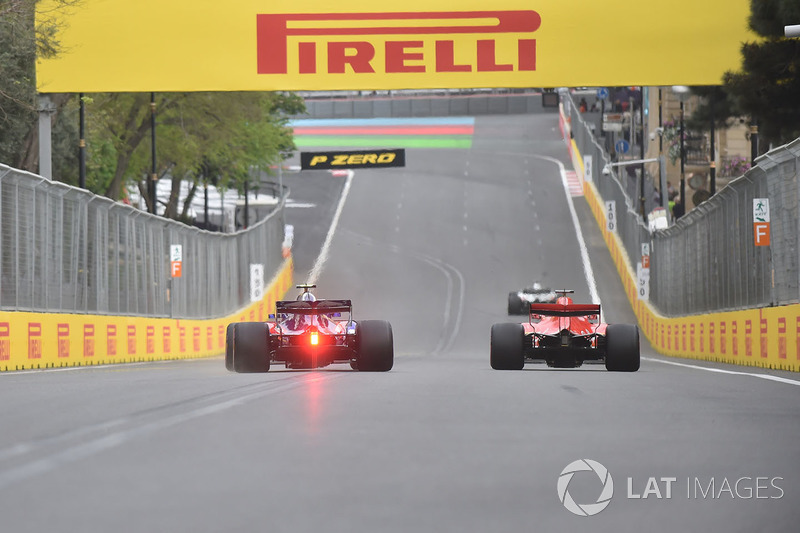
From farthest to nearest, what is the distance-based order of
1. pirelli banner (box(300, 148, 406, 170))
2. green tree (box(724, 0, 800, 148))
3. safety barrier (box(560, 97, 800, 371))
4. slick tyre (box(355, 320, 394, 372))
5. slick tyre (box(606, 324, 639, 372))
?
pirelli banner (box(300, 148, 406, 170)) < green tree (box(724, 0, 800, 148)) < safety barrier (box(560, 97, 800, 371)) < slick tyre (box(606, 324, 639, 372)) < slick tyre (box(355, 320, 394, 372))

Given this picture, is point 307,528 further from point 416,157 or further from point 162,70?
point 416,157

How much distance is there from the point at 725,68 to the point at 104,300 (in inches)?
512

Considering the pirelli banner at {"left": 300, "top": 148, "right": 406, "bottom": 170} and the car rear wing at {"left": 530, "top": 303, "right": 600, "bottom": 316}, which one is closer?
the car rear wing at {"left": 530, "top": 303, "right": 600, "bottom": 316}

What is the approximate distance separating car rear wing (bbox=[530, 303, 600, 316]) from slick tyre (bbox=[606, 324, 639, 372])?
15.7 inches

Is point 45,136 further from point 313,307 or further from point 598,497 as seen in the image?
point 598,497

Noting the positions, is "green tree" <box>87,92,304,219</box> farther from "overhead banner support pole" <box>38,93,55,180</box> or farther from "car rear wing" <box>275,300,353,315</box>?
"car rear wing" <box>275,300,353,315</box>

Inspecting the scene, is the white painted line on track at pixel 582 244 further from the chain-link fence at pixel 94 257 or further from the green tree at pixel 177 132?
the chain-link fence at pixel 94 257

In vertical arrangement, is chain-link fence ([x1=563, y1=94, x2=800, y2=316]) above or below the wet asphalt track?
above

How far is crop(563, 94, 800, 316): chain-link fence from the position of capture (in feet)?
64.2

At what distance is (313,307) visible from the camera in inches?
685

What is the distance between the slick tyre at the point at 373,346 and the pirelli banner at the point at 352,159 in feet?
188

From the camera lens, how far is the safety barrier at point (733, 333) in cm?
1903

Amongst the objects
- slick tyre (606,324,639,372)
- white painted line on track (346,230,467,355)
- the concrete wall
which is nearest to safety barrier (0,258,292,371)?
white painted line on track (346,230,467,355)

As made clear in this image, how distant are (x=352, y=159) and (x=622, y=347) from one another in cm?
5885
